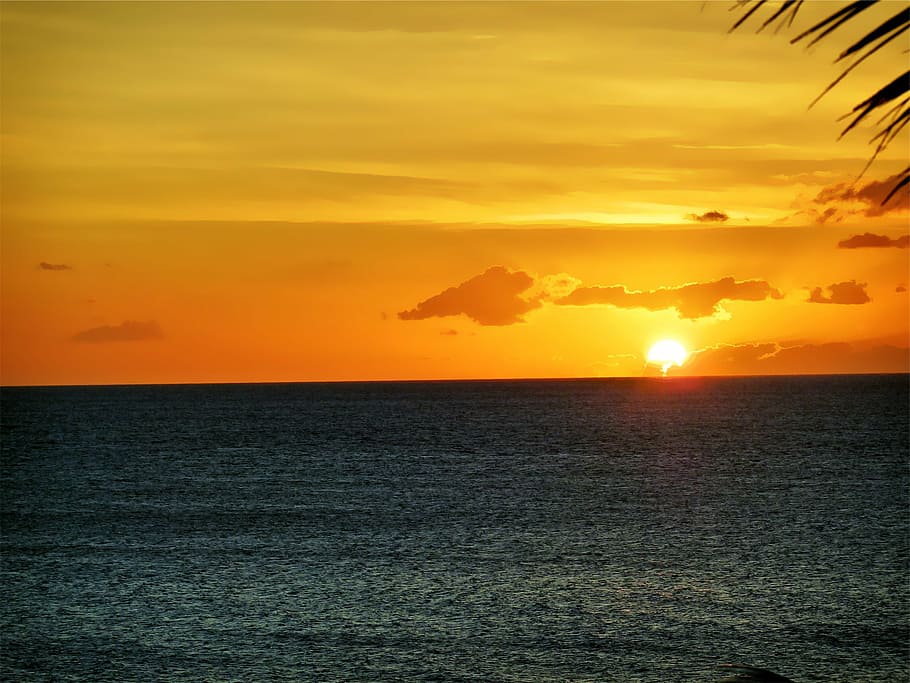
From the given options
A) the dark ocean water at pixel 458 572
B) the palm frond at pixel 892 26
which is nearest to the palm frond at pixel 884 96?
the palm frond at pixel 892 26

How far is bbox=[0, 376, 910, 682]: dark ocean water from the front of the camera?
1503 inches

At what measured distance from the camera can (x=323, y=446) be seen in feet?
501

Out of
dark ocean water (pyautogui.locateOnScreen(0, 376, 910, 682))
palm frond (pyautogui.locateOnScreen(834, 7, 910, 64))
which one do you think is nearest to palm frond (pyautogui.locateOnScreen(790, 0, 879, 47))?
palm frond (pyautogui.locateOnScreen(834, 7, 910, 64))

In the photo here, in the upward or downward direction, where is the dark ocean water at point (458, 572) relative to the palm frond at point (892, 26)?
downward

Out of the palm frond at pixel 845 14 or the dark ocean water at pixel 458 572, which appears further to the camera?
the dark ocean water at pixel 458 572

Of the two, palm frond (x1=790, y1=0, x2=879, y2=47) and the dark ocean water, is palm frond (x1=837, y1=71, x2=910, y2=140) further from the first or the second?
the dark ocean water

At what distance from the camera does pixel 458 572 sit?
53500mm

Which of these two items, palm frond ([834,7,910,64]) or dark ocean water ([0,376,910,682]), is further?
dark ocean water ([0,376,910,682])

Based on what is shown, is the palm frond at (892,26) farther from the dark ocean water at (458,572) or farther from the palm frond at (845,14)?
the dark ocean water at (458,572)

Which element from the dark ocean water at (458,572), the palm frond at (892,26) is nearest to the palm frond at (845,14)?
the palm frond at (892,26)

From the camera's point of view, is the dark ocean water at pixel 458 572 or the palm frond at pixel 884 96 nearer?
the palm frond at pixel 884 96

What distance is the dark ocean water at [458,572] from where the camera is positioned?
38188 mm

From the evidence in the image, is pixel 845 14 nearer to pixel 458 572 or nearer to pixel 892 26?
pixel 892 26

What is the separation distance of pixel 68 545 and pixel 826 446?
339 feet
